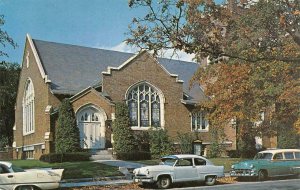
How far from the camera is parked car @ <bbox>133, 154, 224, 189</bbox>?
64.5ft

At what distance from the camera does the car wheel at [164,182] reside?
19.8m

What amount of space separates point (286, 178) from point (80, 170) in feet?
35.5

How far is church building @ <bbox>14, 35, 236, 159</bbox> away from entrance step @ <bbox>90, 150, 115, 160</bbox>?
96cm

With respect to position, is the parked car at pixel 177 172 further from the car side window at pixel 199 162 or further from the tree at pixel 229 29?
the tree at pixel 229 29

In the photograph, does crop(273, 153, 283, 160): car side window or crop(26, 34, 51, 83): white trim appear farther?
crop(26, 34, 51, 83): white trim

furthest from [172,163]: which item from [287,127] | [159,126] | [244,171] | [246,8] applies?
[159,126]

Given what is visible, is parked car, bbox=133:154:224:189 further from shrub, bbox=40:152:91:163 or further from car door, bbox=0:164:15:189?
shrub, bbox=40:152:91:163

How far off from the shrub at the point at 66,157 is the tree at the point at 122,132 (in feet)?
8.78

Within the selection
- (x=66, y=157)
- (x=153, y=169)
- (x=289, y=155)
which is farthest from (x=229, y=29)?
(x=66, y=157)

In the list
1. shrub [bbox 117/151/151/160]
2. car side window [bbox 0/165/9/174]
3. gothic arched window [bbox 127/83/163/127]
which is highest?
gothic arched window [bbox 127/83/163/127]

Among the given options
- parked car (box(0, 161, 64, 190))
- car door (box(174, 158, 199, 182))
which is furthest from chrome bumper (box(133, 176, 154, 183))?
parked car (box(0, 161, 64, 190))

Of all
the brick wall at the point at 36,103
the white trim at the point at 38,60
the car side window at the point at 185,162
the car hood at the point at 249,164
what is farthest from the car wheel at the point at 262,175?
the white trim at the point at 38,60

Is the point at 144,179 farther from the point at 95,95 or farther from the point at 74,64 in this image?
the point at 74,64

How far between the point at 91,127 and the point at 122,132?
2.53 m
